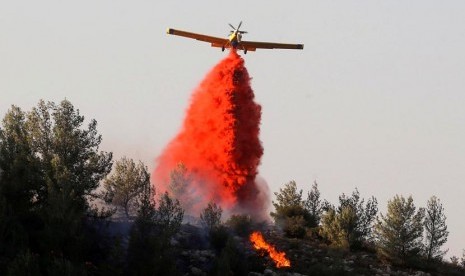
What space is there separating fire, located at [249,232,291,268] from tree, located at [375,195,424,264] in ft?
35.7

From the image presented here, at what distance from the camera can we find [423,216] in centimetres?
6184

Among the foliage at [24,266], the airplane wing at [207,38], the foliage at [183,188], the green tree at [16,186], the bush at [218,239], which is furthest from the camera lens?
the foliage at [183,188]

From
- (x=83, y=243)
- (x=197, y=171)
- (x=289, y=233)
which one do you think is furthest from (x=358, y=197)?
(x=83, y=243)

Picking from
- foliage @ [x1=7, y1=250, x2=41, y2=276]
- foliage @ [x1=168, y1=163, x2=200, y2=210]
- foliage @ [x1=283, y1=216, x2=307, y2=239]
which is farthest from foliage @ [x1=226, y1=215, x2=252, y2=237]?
foliage @ [x1=7, y1=250, x2=41, y2=276]

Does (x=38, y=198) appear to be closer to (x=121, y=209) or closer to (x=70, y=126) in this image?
(x=70, y=126)

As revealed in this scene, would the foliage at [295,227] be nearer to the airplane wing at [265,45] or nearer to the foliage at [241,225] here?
the foliage at [241,225]

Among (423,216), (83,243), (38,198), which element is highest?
(423,216)

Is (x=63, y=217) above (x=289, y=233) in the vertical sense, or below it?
below

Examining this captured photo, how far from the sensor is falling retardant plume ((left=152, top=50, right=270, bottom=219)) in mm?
75250

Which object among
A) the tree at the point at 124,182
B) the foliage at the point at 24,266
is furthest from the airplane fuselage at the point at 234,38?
the foliage at the point at 24,266

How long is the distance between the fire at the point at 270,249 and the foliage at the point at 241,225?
143 centimetres

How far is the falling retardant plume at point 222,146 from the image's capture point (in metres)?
75.2

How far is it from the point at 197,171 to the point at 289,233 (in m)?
17.2

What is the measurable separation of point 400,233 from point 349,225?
5.42 metres
